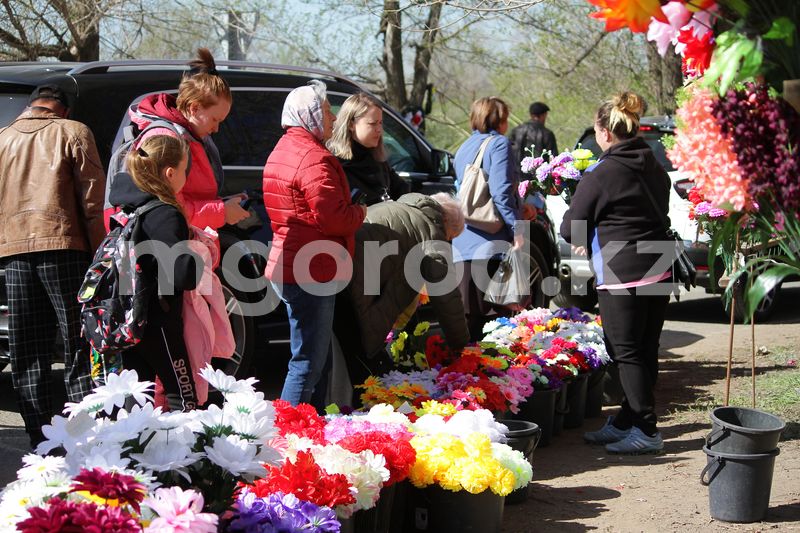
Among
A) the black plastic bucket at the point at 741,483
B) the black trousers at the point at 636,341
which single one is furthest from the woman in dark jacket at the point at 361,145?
the black plastic bucket at the point at 741,483

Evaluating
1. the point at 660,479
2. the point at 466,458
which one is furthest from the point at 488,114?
the point at 466,458

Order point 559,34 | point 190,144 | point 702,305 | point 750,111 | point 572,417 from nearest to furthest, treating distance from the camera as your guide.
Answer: point 750,111, point 190,144, point 572,417, point 702,305, point 559,34

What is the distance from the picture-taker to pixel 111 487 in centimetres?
241

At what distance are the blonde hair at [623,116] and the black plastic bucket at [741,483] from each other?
1.78m

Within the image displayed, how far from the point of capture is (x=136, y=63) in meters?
6.55

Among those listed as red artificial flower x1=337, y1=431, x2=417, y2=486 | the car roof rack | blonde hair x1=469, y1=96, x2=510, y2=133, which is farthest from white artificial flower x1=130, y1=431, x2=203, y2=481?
blonde hair x1=469, y1=96, x2=510, y2=133

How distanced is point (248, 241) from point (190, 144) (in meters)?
1.66

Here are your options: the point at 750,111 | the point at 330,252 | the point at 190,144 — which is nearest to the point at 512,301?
the point at 330,252

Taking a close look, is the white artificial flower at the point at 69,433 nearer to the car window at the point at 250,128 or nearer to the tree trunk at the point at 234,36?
the car window at the point at 250,128

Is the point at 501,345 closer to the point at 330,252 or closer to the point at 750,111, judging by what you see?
the point at 330,252

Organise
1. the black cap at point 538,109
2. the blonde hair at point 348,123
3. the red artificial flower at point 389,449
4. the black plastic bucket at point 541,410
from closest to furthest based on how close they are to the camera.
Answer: the red artificial flower at point 389,449 < the blonde hair at point 348,123 < the black plastic bucket at point 541,410 < the black cap at point 538,109

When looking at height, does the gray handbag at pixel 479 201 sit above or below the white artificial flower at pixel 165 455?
above

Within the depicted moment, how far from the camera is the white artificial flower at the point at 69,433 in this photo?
275cm

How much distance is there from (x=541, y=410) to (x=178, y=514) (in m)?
3.46
